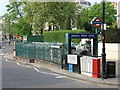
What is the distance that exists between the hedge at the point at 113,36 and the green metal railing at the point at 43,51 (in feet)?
22.5

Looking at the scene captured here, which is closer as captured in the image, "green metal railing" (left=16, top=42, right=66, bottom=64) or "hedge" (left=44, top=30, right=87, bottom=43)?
"green metal railing" (left=16, top=42, right=66, bottom=64)

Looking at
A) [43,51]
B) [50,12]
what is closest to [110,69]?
[43,51]

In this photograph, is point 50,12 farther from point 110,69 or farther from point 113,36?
point 110,69

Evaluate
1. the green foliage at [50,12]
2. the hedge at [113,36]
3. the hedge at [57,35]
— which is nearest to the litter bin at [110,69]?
the hedge at [113,36]

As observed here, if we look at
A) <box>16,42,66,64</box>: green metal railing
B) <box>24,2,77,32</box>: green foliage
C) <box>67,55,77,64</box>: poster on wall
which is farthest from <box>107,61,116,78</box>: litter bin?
<box>24,2,77,32</box>: green foliage

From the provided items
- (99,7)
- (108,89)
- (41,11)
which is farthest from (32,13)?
(108,89)

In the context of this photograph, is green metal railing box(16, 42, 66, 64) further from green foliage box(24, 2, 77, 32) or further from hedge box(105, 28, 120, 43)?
green foliage box(24, 2, 77, 32)

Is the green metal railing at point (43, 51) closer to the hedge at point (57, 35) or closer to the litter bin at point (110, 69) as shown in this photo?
the litter bin at point (110, 69)

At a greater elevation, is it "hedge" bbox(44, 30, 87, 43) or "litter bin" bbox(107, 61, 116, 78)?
"hedge" bbox(44, 30, 87, 43)

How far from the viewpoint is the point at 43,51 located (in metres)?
21.4

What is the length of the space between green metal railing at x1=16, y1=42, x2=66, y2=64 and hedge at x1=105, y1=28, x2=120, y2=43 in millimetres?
6867

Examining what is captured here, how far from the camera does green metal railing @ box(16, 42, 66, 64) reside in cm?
1809

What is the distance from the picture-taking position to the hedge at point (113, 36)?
23625 mm

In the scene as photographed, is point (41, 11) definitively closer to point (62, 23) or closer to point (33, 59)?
point (62, 23)
